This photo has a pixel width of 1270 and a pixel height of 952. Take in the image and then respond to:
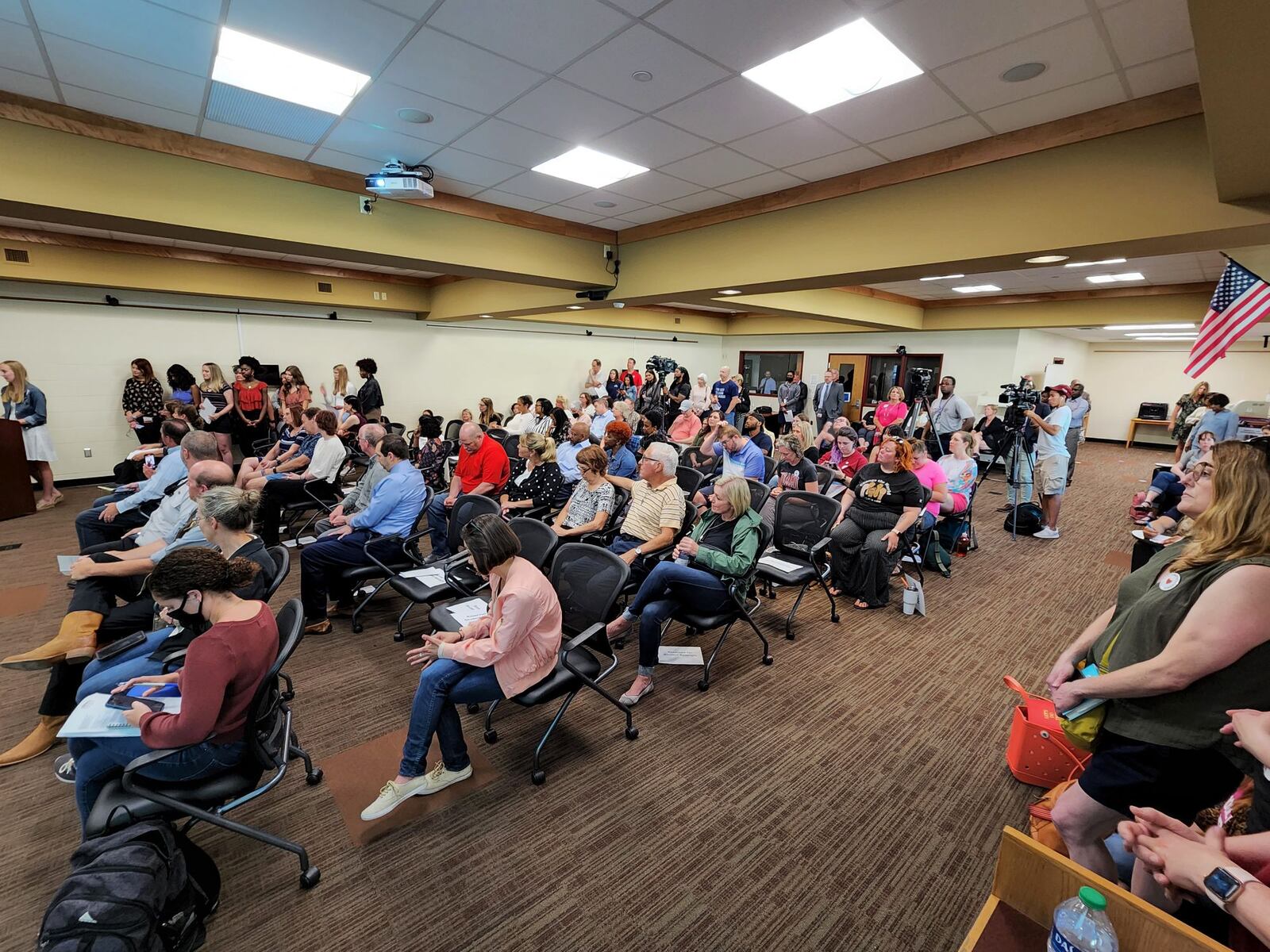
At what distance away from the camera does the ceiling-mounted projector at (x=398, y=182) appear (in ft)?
12.0

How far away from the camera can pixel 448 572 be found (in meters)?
3.31

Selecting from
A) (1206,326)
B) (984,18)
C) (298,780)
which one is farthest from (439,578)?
(1206,326)

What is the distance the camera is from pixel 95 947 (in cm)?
133

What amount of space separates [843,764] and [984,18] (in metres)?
3.33

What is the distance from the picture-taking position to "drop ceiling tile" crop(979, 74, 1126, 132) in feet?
8.48

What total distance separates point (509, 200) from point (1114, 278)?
8.14 meters

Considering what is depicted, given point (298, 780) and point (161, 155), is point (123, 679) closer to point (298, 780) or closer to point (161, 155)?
point (298, 780)

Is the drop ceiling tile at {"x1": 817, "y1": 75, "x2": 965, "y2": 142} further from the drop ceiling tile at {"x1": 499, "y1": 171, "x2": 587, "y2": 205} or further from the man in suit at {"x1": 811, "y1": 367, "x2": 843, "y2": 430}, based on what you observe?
the man in suit at {"x1": 811, "y1": 367, "x2": 843, "y2": 430}

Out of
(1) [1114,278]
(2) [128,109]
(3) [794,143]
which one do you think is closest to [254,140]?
(2) [128,109]

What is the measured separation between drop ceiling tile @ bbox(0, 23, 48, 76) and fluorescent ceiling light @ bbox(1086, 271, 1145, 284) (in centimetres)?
1002

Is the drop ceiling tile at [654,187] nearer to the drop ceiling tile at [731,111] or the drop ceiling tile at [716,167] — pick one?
the drop ceiling tile at [716,167]

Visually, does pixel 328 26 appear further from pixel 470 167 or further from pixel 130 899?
pixel 130 899

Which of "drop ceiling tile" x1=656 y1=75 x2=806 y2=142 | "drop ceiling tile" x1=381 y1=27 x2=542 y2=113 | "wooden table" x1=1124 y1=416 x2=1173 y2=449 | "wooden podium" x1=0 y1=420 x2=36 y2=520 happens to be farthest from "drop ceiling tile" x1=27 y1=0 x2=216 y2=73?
"wooden table" x1=1124 y1=416 x2=1173 y2=449

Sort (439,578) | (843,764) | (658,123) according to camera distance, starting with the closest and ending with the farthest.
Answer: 1. (843,764)
2. (658,123)
3. (439,578)
